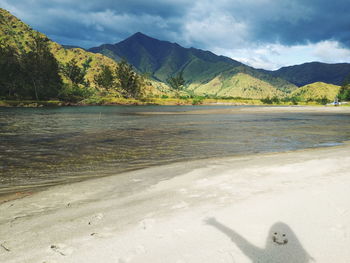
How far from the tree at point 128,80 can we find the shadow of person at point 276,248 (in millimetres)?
155786

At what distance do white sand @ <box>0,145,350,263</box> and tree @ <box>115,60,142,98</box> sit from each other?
499 feet

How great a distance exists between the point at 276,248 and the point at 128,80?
15768 cm

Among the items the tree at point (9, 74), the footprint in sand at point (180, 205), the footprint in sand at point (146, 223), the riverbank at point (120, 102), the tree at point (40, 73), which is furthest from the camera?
the tree at point (40, 73)

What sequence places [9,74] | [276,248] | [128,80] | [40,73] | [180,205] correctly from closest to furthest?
[276,248] < [180,205] < [9,74] < [40,73] < [128,80]

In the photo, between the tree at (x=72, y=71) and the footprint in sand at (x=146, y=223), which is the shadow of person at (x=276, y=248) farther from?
the tree at (x=72, y=71)

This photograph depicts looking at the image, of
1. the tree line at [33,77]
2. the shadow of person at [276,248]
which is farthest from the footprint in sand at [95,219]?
the tree line at [33,77]

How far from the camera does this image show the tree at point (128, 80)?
153 m

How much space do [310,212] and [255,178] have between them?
3.09 metres

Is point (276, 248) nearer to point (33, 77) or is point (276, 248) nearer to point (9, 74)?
point (9, 74)

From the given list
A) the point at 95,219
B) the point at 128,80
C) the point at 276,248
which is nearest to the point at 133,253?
the point at 95,219

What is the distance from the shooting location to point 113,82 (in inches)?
6260

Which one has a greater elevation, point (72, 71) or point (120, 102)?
point (72, 71)

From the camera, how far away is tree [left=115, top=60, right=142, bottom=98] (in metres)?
153

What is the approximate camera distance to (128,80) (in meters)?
154
